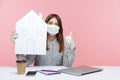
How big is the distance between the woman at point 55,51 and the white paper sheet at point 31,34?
18 centimetres

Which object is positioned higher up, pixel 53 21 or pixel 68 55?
pixel 53 21

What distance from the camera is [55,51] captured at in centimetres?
212

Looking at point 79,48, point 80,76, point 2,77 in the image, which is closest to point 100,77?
point 80,76

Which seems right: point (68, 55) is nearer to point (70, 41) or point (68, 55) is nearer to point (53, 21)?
point (70, 41)

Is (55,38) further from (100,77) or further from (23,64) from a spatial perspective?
(100,77)

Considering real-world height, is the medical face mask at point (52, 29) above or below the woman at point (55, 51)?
above

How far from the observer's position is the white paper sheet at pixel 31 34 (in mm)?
1781

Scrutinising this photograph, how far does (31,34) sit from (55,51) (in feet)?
1.36

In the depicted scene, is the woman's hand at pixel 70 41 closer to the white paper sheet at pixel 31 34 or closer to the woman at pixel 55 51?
the woman at pixel 55 51

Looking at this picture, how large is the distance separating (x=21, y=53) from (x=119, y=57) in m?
1.54

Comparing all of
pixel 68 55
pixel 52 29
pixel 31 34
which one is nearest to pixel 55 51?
pixel 68 55

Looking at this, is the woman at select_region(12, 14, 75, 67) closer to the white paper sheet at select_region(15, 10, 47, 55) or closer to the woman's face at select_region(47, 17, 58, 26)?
the woman's face at select_region(47, 17, 58, 26)

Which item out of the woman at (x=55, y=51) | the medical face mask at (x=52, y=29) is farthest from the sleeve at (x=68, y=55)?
the medical face mask at (x=52, y=29)

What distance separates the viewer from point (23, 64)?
151cm
